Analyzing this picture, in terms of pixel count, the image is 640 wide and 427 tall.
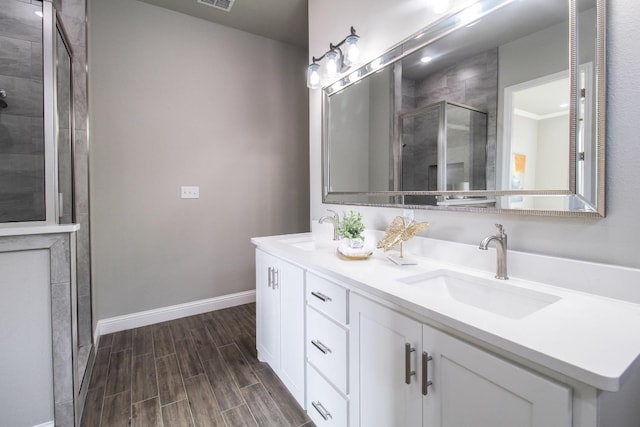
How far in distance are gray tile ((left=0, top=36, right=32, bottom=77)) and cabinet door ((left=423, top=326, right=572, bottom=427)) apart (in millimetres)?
2329

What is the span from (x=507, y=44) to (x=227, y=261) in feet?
9.27

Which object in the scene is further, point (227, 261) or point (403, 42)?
point (227, 261)

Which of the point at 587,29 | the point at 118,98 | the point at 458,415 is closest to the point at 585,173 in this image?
the point at 587,29

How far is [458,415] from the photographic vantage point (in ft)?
2.58

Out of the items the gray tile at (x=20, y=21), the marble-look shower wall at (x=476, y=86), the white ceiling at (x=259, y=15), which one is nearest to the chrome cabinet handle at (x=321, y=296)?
the marble-look shower wall at (x=476, y=86)

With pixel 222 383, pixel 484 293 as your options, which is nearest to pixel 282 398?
pixel 222 383

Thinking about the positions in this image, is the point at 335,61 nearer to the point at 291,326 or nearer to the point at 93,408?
the point at 291,326

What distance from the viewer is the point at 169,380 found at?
6.15ft

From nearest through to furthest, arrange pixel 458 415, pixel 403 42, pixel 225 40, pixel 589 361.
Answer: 1. pixel 589 361
2. pixel 458 415
3. pixel 403 42
4. pixel 225 40

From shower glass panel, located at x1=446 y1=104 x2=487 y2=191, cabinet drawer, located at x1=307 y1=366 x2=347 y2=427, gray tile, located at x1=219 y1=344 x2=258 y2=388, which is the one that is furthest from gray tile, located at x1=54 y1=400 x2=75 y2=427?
shower glass panel, located at x1=446 y1=104 x2=487 y2=191

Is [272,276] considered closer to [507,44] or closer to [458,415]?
[458,415]

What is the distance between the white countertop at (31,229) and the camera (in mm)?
1291

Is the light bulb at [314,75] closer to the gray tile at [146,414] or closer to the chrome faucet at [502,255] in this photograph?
the chrome faucet at [502,255]

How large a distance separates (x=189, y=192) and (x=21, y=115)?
1325 millimetres
